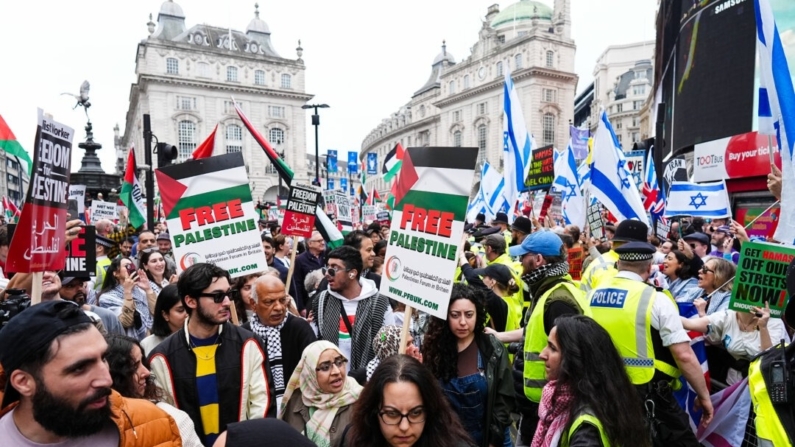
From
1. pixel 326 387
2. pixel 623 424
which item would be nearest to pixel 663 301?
pixel 623 424

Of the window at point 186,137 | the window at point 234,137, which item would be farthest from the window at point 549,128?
the window at point 186,137

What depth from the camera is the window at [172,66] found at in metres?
71.2

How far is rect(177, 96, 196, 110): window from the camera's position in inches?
2813

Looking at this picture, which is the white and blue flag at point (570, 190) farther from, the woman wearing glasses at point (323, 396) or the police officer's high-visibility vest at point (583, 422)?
the police officer's high-visibility vest at point (583, 422)

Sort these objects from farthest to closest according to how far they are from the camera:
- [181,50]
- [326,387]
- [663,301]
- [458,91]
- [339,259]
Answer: [458,91], [181,50], [339,259], [663,301], [326,387]

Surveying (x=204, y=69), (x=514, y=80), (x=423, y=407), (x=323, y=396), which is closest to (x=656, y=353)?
(x=423, y=407)

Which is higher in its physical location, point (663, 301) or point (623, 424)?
point (663, 301)

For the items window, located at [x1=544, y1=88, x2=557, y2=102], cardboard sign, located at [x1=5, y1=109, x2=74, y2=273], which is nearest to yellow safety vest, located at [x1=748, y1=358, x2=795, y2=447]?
cardboard sign, located at [x1=5, y1=109, x2=74, y2=273]

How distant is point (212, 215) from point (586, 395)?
144 inches

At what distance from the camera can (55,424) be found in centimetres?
195

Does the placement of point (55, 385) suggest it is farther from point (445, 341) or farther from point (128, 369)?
point (445, 341)

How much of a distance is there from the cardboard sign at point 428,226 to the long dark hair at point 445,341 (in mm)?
212

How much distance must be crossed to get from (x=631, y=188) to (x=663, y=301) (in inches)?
256

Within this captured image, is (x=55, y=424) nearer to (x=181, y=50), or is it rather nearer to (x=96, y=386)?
(x=96, y=386)
